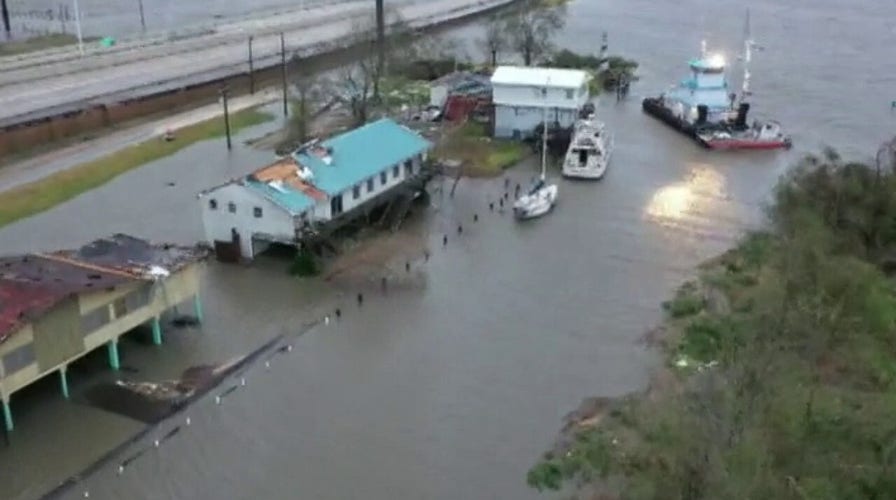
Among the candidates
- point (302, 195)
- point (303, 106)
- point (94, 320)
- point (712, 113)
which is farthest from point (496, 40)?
point (94, 320)

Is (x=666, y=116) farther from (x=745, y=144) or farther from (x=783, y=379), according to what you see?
(x=783, y=379)

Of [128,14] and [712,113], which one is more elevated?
[128,14]

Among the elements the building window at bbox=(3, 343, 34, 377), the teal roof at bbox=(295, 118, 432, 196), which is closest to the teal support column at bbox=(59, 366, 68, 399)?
the building window at bbox=(3, 343, 34, 377)

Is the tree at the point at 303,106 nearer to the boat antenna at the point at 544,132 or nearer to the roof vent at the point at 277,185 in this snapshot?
the boat antenna at the point at 544,132

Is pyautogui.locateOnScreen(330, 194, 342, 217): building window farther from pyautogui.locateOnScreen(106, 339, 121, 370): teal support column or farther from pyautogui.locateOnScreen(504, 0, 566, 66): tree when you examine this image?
pyautogui.locateOnScreen(504, 0, 566, 66): tree

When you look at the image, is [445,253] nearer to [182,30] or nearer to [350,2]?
[182,30]

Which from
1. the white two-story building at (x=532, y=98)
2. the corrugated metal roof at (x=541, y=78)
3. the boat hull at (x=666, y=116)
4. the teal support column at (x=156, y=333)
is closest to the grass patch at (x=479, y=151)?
the white two-story building at (x=532, y=98)

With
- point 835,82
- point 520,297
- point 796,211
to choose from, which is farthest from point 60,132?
point 835,82
